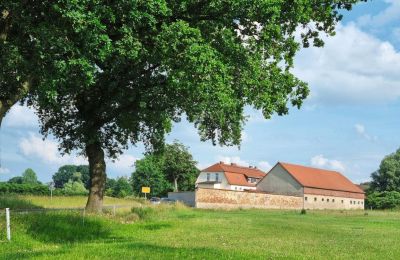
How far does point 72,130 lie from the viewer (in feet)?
103

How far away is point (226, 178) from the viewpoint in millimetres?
115000

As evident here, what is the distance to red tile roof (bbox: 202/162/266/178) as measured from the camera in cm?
11812

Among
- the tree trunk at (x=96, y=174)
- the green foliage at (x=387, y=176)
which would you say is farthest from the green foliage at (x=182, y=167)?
the tree trunk at (x=96, y=174)

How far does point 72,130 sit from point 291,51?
1487 cm

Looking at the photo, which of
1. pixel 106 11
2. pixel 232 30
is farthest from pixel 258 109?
pixel 106 11

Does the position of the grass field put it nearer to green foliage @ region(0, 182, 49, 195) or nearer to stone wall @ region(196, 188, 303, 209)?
stone wall @ region(196, 188, 303, 209)

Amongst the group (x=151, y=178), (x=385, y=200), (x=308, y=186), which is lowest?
(x=385, y=200)

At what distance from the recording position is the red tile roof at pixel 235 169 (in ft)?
388

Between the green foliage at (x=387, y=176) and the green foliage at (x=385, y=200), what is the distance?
1131 cm

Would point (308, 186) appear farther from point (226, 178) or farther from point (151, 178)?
point (151, 178)

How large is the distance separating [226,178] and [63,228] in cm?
9379

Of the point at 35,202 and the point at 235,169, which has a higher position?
the point at 235,169

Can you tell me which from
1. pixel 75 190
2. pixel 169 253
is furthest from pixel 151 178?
pixel 169 253

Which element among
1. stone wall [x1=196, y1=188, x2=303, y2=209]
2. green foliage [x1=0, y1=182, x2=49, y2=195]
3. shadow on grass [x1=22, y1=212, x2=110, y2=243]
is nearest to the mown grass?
shadow on grass [x1=22, y1=212, x2=110, y2=243]
